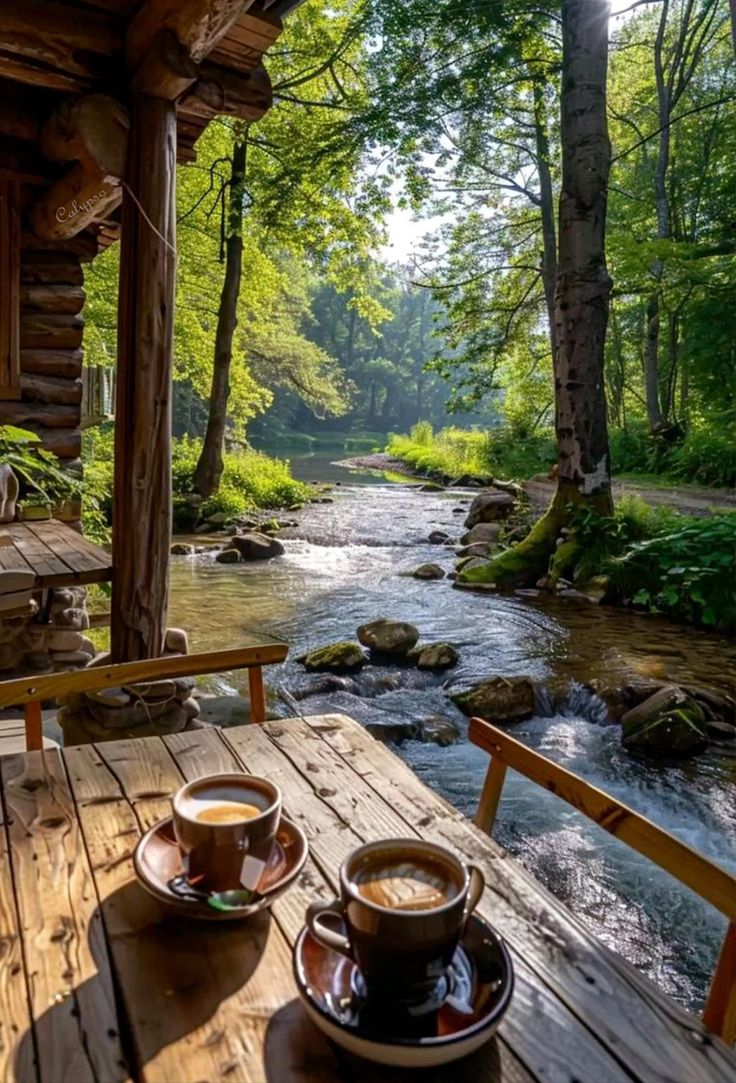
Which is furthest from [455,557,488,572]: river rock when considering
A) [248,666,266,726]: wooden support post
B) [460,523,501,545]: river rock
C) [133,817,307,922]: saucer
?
[133,817,307,922]: saucer

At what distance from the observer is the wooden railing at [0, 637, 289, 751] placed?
5.74 ft

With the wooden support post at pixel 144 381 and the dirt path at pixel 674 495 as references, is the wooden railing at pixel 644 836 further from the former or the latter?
the dirt path at pixel 674 495

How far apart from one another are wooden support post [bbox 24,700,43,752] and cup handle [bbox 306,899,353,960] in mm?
1180

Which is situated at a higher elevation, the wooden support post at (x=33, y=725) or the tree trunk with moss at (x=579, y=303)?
the tree trunk with moss at (x=579, y=303)

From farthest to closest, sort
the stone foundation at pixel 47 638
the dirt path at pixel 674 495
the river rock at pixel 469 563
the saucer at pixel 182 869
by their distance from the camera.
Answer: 1. the dirt path at pixel 674 495
2. the river rock at pixel 469 563
3. the stone foundation at pixel 47 638
4. the saucer at pixel 182 869

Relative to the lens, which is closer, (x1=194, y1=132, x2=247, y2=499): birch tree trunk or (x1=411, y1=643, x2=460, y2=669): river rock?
(x1=411, y1=643, x2=460, y2=669): river rock

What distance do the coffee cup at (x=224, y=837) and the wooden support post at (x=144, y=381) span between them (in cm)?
237

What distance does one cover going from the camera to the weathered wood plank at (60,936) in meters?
0.80

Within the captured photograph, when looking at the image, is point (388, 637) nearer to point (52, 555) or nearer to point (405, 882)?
point (52, 555)

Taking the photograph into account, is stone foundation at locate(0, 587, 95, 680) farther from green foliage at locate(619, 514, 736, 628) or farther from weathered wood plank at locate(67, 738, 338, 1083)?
green foliage at locate(619, 514, 736, 628)

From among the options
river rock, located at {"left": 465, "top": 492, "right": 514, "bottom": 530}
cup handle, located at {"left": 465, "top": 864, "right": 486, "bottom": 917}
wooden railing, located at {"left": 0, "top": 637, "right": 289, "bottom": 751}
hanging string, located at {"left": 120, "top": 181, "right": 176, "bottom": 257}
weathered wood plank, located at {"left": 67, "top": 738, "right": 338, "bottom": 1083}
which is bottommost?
river rock, located at {"left": 465, "top": 492, "right": 514, "bottom": 530}

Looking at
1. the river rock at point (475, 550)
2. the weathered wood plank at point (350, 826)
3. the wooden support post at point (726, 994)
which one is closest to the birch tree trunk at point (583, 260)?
the river rock at point (475, 550)

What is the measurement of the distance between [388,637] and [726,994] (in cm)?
469

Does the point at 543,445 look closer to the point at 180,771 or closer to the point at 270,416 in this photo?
the point at 180,771
